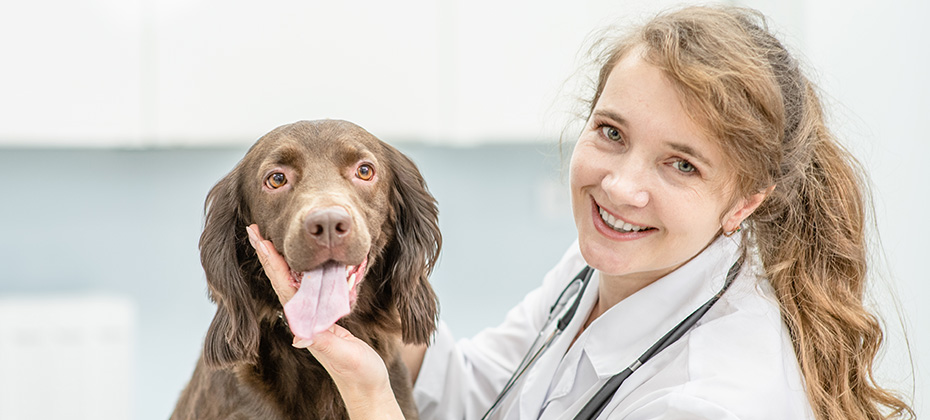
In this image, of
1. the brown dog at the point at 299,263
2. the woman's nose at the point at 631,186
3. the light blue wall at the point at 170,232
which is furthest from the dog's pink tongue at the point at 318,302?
the light blue wall at the point at 170,232

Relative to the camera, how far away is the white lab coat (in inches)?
50.8

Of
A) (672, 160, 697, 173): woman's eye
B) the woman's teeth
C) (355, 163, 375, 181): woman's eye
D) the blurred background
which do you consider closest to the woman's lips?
the woman's teeth

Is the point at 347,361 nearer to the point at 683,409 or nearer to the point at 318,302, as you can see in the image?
the point at 318,302

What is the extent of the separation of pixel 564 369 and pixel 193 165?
241cm

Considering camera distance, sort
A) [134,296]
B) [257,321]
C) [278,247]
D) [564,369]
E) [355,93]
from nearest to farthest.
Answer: [278,247] → [257,321] → [564,369] → [355,93] → [134,296]

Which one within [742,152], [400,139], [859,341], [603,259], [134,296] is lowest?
[134,296]

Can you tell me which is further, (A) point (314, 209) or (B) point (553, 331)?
(B) point (553, 331)

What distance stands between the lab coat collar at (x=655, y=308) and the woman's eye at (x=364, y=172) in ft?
1.92

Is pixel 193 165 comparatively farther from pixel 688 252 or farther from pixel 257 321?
pixel 688 252

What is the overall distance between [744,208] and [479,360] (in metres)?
0.84

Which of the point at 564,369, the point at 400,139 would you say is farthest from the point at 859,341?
the point at 400,139

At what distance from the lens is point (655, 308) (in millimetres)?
1572

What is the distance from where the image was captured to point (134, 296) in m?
3.44

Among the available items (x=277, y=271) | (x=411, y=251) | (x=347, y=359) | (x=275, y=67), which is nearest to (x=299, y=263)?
(x=277, y=271)
